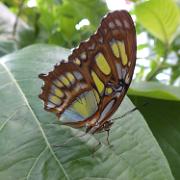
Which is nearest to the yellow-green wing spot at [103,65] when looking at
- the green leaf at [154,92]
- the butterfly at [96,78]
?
the butterfly at [96,78]

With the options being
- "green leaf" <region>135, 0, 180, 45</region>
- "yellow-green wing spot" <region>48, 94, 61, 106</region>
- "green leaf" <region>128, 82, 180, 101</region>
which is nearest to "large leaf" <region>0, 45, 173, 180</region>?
"yellow-green wing spot" <region>48, 94, 61, 106</region>

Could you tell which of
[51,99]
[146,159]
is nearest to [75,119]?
[51,99]

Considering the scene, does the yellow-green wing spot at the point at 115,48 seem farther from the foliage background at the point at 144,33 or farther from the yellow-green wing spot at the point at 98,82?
the foliage background at the point at 144,33

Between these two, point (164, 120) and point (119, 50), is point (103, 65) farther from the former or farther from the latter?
point (164, 120)

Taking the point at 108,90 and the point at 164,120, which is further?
the point at 164,120

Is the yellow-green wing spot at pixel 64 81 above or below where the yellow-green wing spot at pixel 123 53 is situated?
below

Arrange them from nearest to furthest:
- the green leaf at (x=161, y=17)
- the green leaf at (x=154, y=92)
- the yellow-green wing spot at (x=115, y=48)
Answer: the yellow-green wing spot at (x=115, y=48) → the green leaf at (x=154, y=92) → the green leaf at (x=161, y=17)

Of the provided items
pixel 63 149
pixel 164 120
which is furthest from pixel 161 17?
pixel 63 149
